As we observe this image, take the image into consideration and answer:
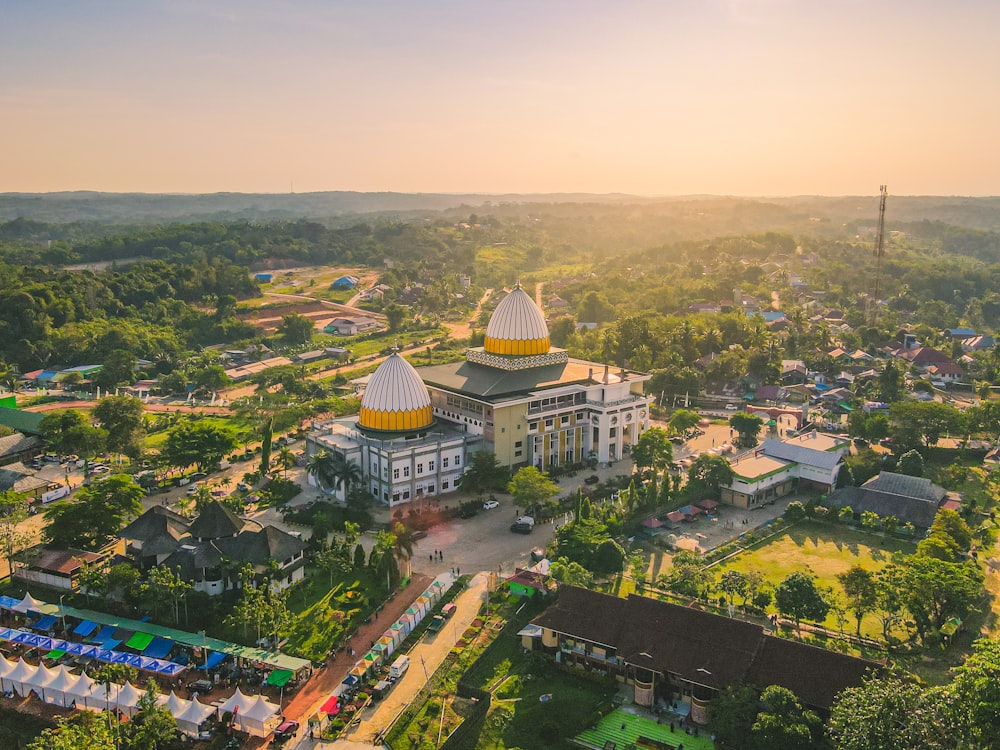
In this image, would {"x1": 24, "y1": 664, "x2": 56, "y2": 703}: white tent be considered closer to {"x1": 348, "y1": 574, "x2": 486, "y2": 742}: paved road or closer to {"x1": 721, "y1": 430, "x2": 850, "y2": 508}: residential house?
{"x1": 348, "y1": 574, "x2": 486, "y2": 742}: paved road

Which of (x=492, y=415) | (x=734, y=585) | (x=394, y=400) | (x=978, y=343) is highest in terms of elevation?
(x=394, y=400)

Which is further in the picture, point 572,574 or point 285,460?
point 285,460

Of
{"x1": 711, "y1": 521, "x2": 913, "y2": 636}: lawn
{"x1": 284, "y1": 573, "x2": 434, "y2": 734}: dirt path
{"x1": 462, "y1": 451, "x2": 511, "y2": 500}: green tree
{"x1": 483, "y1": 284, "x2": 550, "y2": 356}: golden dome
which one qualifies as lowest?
{"x1": 284, "y1": 573, "x2": 434, "y2": 734}: dirt path

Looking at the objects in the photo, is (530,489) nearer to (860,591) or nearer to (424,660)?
(424,660)

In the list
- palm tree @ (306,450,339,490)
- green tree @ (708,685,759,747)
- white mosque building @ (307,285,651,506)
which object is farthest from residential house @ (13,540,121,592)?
green tree @ (708,685,759,747)

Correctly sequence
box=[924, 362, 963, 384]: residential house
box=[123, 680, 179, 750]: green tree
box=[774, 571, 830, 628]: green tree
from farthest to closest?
1. box=[924, 362, 963, 384]: residential house
2. box=[774, 571, 830, 628]: green tree
3. box=[123, 680, 179, 750]: green tree

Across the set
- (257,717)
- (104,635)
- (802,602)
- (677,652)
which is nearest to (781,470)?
(802,602)

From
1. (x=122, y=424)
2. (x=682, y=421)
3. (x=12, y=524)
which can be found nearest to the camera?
(x=12, y=524)

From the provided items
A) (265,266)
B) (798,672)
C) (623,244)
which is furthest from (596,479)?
(623,244)
